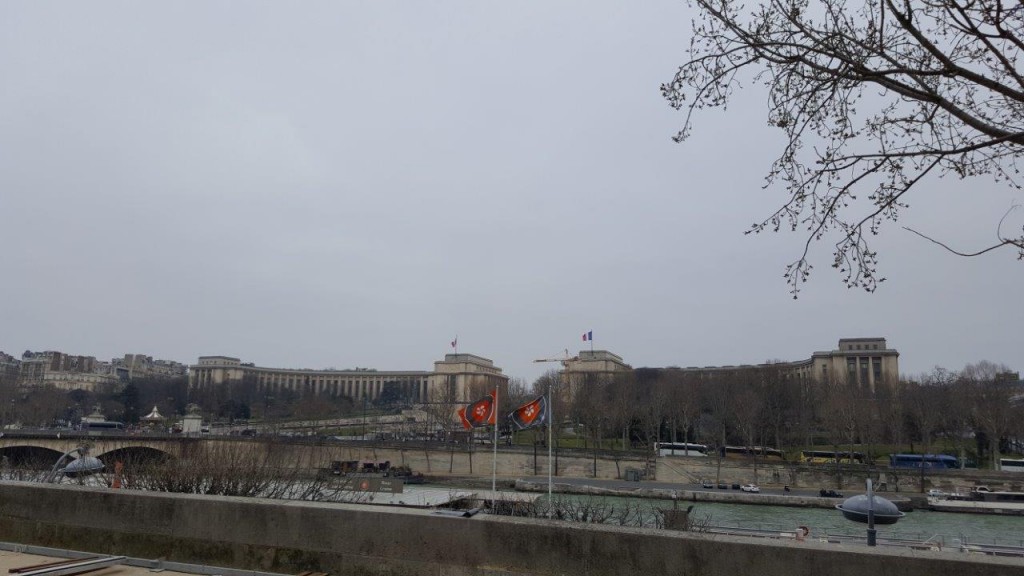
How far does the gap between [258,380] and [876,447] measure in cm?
12483

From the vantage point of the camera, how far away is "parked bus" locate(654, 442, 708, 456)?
6862 cm

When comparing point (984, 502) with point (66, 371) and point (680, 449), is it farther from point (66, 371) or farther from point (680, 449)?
point (66, 371)

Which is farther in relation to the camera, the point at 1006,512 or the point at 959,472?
the point at 959,472

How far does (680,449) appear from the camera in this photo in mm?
72000

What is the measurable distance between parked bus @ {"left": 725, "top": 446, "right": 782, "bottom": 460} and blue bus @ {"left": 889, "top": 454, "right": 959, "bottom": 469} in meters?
9.74

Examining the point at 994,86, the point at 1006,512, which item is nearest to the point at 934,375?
the point at 1006,512

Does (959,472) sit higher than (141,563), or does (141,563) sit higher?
(141,563)

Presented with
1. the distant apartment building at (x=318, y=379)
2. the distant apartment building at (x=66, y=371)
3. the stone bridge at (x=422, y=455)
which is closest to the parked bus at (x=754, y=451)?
the stone bridge at (x=422, y=455)

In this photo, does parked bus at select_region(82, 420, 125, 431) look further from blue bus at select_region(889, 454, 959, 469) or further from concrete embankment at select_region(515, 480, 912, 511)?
blue bus at select_region(889, 454, 959, 469)

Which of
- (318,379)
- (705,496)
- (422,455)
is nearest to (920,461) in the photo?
(705,496)

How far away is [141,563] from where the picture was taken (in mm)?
6344

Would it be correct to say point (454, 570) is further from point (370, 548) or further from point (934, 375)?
point (934, 375)

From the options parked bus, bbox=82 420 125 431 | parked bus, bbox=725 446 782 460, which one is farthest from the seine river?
parked bus, bbox=82 420 125 431

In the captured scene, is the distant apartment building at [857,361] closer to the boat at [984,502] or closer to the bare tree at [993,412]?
the bare tree at [993,412]
